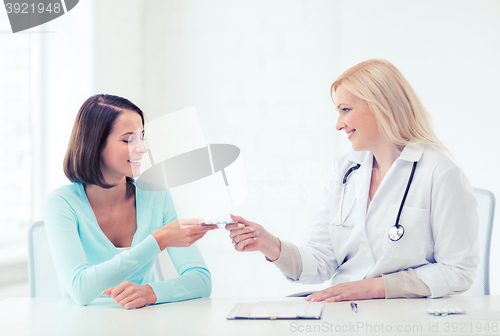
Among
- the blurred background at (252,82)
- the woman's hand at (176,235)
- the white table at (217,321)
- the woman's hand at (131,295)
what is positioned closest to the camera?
the white table at (217,321)

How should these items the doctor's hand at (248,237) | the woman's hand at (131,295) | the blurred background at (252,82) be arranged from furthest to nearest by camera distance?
the blurred background at (252,82) < the doctor's hand at (248,237) < the woman's hand at (131,295)

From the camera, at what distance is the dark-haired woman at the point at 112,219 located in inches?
43.7

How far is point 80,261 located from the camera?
1133 mm

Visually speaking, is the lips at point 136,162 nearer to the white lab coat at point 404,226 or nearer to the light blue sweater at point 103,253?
the light blue sweater at point 103,253

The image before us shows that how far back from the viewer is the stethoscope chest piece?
3.94 feet

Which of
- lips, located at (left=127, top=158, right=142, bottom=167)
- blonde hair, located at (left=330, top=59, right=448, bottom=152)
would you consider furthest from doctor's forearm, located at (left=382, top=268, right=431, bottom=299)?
→ lips, located at (left=127, top=158, right=142, bottom=167)

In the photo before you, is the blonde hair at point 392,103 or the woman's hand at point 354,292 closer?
the woman's hand at point 354,292

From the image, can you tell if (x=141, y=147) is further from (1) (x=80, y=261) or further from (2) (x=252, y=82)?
(2) (x=252, y=82)

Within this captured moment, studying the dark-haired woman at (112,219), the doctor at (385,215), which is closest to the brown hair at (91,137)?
the dark-haired woman at (112,219)

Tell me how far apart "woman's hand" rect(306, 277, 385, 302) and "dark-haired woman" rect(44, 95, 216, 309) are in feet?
1.09

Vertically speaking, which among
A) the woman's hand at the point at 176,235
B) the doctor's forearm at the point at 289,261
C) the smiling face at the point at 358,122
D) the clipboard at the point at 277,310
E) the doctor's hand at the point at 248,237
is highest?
the smiling face at the point at 358,122

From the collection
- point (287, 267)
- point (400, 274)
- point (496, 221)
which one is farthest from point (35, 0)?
→ point (496, 221)

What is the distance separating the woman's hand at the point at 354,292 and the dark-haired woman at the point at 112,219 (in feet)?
1.09

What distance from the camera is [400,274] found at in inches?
45.4
